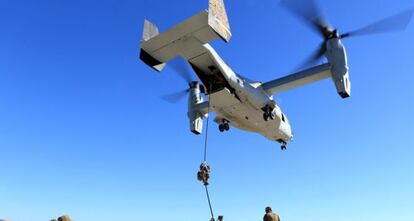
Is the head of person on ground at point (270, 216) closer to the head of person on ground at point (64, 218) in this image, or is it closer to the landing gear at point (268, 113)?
the head of person on ground at point (64, 218)

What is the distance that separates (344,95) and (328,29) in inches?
163

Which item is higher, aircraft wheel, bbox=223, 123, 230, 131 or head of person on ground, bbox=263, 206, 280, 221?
aircraft wheel, bbox=223, 123, 230, 131

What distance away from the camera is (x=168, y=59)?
59.1ft

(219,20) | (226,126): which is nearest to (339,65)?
(226,126)

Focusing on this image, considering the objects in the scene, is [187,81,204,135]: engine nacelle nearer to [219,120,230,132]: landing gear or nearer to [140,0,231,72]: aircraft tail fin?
[219,120,230,132]: landing gear

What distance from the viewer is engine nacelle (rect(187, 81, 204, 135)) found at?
27203 millimetres

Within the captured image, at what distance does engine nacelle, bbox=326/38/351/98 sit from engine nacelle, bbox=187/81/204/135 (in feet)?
30.1

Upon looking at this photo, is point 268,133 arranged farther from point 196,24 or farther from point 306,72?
point 196,24

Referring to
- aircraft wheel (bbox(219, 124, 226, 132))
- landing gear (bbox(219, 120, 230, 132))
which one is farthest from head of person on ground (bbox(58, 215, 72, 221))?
aircraft wheel (bbox(219, 124, 226, 132))

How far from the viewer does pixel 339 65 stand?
75.9 feet

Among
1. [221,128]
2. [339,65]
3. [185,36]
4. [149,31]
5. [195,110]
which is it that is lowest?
[185,36]

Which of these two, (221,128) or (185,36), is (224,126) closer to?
(221,128)

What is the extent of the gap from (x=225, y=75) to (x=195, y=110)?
592cm

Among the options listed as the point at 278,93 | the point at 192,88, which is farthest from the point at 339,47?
the point at 192,88
